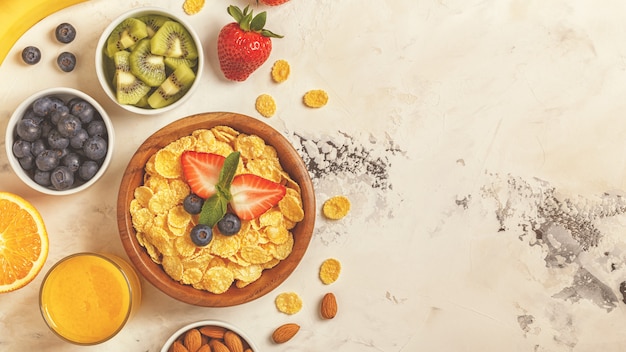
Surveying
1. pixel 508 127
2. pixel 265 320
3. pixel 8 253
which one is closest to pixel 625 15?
pixel 508 127

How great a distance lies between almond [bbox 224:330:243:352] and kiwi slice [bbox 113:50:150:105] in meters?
0.66

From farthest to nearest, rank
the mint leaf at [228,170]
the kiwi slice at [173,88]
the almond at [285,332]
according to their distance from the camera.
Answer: the almond at [285,332] → the kiwi slice at [173,88] → the mint leaf at [228,170]

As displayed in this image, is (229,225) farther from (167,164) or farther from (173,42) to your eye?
(173,42)

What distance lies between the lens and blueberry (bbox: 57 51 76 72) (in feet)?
6.32

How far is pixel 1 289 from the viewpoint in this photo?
1.80 metres

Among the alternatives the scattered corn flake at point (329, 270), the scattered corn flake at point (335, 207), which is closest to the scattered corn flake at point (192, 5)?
the scattered corn flake at point (335, 207)

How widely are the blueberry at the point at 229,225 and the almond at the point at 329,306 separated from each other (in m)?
0.35

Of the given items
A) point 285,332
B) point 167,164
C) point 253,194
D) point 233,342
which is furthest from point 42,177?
point 285,332

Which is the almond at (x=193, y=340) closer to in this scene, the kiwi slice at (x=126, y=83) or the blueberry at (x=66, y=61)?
the kiwi slice at (x=126, y=83)

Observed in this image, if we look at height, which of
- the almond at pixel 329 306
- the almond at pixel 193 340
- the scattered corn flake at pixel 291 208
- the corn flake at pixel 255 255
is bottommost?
the almond at pixel 193 340

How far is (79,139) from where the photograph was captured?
1.79 meters

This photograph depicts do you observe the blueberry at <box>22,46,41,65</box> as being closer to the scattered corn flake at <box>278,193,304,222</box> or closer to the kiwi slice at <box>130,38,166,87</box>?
the kiwi slice at <box>130,38,166,87</box>

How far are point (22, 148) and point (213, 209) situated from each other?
20.1 inches

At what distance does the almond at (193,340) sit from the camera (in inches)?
74.0
